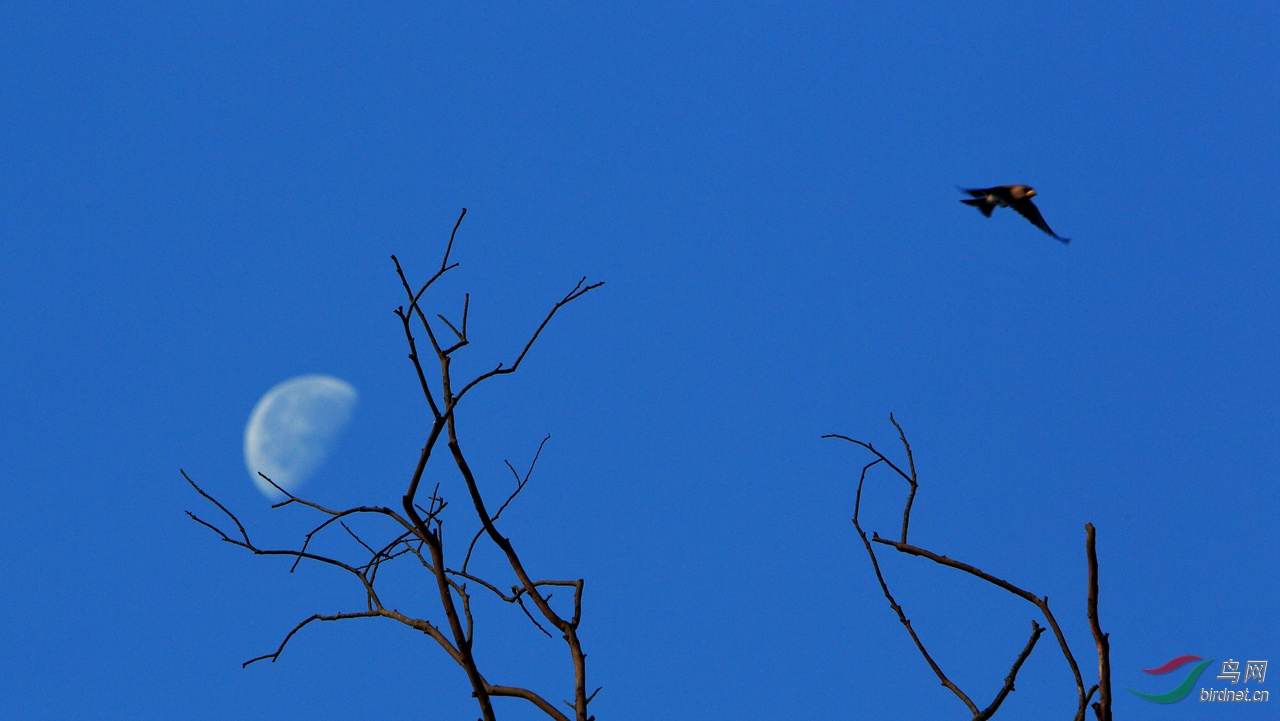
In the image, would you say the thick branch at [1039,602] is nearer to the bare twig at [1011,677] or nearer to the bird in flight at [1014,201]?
the bare twig at [1011,677]

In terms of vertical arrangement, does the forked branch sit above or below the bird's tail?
below

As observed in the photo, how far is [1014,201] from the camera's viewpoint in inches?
314

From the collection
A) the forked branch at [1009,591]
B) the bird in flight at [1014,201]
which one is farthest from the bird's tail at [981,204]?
the forked branch at [1009,591]

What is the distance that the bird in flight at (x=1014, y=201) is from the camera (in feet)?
26.0

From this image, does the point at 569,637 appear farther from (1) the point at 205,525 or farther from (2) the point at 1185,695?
(2) the point at 1185,695

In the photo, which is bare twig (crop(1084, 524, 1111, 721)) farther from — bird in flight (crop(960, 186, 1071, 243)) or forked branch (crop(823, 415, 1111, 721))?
bird in flight (crop(960, 186, 1071, 243))

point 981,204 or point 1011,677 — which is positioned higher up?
point 981,204

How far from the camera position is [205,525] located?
3.59 meters

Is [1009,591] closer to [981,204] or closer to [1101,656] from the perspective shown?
[1101,656]

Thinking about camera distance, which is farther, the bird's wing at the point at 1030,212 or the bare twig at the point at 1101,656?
the bird's wing at the point at 1030,212

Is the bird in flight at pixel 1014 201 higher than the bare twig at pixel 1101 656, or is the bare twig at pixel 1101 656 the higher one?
the bird in flight at pixel 1014 201

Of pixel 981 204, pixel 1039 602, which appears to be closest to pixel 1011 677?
pixel 1039 602

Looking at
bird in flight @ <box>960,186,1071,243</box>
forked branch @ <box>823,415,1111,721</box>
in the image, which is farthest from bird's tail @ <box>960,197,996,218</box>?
forked branch @ <box>823,415,1111,721</box>

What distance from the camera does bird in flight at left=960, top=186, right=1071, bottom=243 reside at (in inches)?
312
